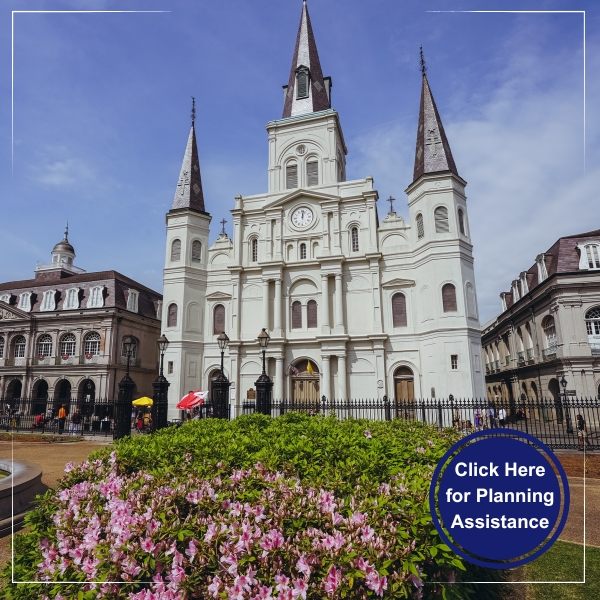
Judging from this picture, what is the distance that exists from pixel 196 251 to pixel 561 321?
89.0 ft

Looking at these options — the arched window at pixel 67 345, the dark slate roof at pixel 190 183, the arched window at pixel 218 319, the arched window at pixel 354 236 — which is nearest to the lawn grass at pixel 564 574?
the arched window at pixel 354 236

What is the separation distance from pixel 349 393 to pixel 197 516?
25.8 meters

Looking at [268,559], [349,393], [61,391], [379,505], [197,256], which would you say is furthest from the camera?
[61,391]

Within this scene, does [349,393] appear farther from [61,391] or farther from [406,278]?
[61,391]

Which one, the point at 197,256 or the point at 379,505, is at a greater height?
the point at 197,256

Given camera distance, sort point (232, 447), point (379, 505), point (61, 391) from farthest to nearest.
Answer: point (61, 391), point (232, 447), point (379, 505)

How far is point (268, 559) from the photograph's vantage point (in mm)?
2793

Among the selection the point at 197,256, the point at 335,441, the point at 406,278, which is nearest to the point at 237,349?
the point at 197,256

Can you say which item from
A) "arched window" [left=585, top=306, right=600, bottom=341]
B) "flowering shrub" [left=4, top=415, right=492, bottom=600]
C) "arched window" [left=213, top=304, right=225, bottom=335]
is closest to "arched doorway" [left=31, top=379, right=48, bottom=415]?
"arched window" [left=213, top=304, right=225, bottom=335]

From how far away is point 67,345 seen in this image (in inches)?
1452

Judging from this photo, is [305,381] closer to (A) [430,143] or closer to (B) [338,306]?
(B) [338,306]

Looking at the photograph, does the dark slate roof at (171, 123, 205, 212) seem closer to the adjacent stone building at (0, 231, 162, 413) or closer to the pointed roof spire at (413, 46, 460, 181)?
the adjacent stone building at (0, 231, 162, 413)

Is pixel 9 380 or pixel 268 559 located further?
pixel 9 380

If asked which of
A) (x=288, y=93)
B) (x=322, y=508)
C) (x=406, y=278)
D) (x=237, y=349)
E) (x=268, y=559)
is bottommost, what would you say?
(x=268, y=559)
